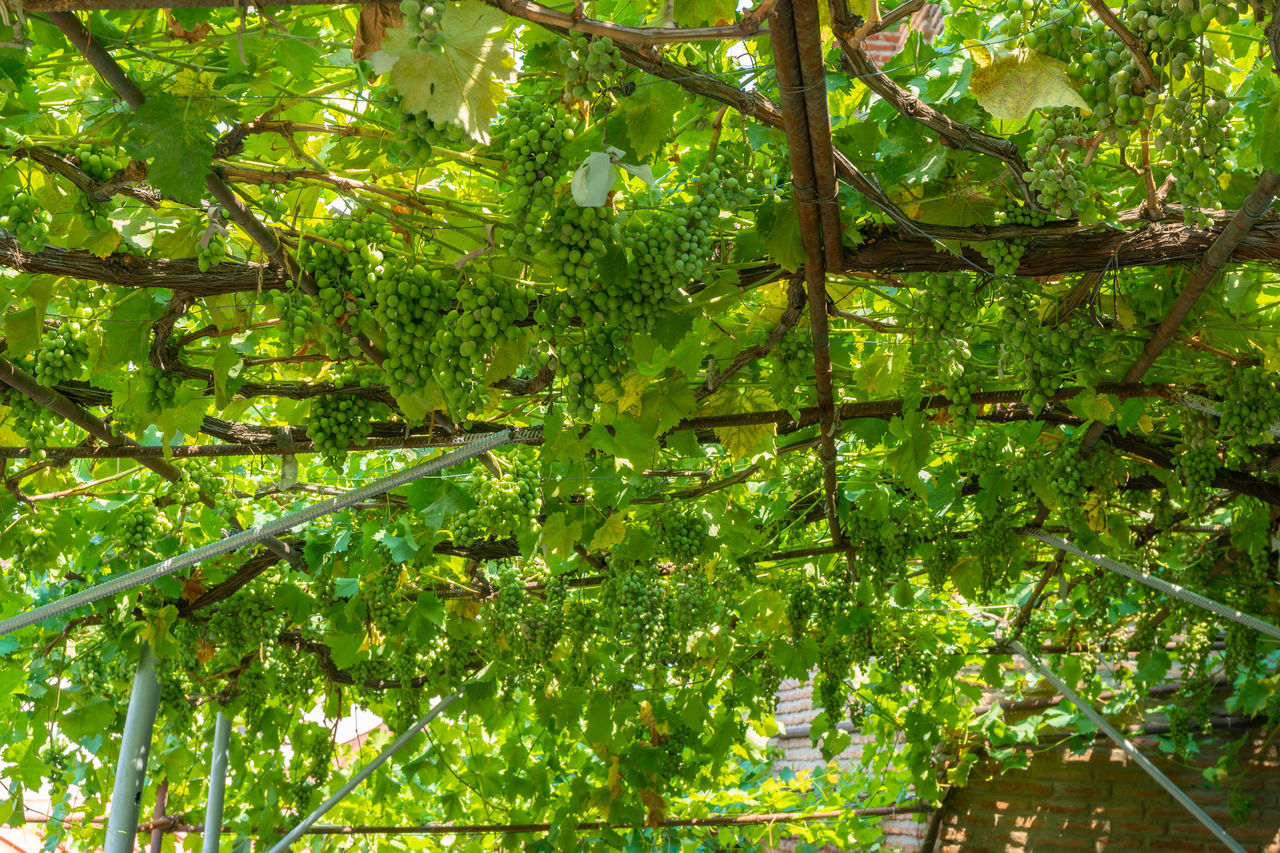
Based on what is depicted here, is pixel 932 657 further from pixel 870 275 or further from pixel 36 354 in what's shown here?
pixel 36 354

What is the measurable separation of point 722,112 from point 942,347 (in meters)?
0.73

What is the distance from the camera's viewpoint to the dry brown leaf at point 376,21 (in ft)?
3.79

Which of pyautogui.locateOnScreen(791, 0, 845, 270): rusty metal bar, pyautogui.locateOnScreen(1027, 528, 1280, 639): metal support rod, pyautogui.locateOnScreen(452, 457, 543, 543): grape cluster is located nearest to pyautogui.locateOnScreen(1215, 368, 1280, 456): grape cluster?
pyautogui.locateOnScreen(1027, 528, 1280, 639): metal support rod

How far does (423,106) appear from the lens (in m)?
1.21

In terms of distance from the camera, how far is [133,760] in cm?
416

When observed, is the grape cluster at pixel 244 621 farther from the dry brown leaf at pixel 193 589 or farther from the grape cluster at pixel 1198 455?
the grape cluster at pixel 1198 455

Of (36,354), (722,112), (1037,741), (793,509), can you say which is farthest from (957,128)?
(1037,741)

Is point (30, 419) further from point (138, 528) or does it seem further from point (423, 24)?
point (423, 24)

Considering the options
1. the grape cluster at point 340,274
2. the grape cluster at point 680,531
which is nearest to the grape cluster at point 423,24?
the grape cluster at point 340,274

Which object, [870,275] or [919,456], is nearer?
[870,275]

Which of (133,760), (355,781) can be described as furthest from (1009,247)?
(355,781)

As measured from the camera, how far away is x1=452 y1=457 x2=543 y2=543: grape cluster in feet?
9.62

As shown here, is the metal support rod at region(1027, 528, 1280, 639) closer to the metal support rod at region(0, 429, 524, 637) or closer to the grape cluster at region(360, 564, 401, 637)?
the metal support rod at region(0, 429, 524, 637)

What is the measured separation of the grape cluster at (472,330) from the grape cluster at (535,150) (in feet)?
0.94
